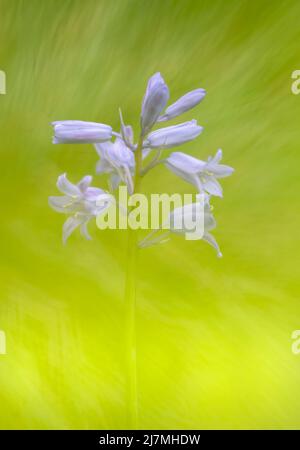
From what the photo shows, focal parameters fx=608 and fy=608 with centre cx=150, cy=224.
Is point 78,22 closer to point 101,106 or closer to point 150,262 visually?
point 101,106

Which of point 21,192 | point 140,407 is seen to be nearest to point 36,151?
point 21,192

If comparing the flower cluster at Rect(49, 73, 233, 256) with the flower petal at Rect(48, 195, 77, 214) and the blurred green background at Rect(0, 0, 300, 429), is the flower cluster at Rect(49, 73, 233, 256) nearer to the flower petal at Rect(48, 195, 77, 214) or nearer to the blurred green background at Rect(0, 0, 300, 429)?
the flower petal at Rect(48, 195, 77, 214)

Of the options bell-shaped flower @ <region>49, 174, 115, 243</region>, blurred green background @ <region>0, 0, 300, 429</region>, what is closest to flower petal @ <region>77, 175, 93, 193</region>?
bell-shaped flower @ <region>49, 174, 115, 243</region>

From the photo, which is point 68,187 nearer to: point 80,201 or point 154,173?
point 80,201

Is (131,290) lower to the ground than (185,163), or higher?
lower

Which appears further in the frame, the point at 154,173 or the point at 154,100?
the point at 154,173

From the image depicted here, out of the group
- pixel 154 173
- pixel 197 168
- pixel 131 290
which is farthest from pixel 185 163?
pixel 154 173

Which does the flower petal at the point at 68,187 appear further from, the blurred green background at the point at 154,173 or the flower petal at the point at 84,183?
the blurred green background at the point at 154,173
